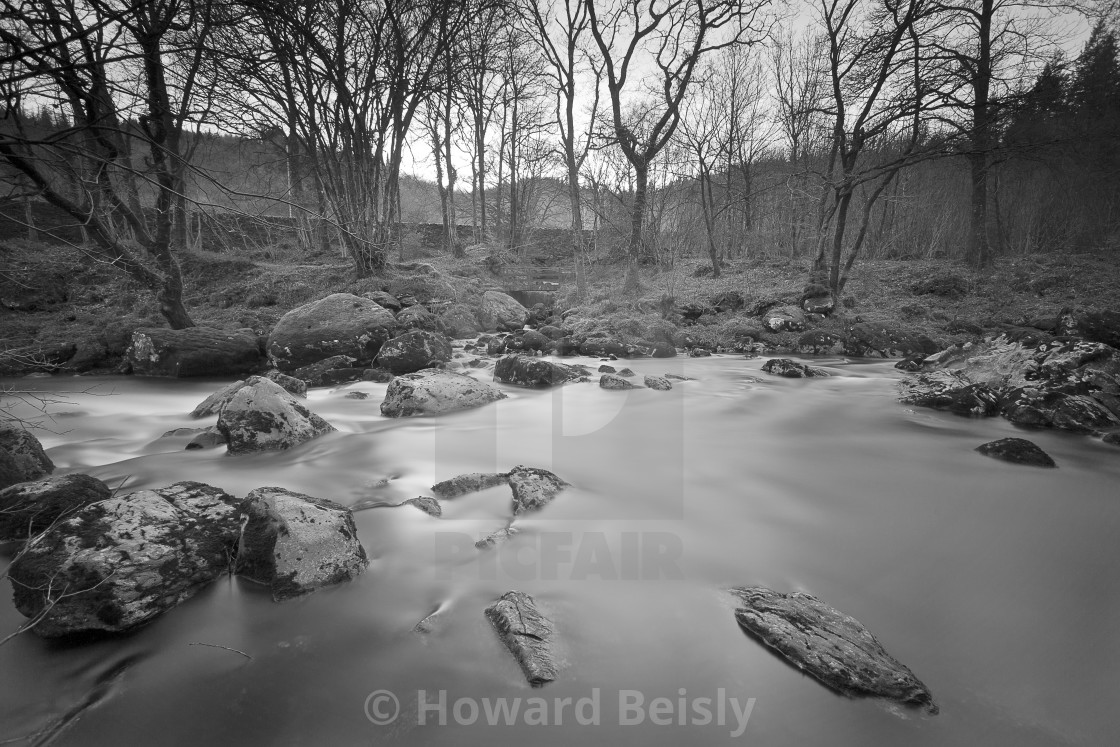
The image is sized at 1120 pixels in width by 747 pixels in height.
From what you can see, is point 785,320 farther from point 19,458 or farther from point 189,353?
point 19,458

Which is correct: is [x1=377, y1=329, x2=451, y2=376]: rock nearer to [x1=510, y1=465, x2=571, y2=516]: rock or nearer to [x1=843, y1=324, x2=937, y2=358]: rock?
[x1=510, y1=465, x2=571, y2=516]: rock

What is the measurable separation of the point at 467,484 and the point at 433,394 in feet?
7.55

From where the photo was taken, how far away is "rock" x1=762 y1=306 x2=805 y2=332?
35.2 ft

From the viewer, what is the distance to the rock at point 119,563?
1.86m

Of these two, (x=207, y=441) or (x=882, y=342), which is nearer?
(x=207, y=441)

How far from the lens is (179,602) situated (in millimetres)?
2068

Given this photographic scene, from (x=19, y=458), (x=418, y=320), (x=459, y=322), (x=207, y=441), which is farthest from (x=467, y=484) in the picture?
(x=459, y=322)

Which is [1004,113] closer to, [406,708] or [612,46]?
[612,46]

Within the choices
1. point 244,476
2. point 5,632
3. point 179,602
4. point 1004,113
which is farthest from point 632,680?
point 1004,113

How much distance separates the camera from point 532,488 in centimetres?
326

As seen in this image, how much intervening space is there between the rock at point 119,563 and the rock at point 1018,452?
5.56 metres

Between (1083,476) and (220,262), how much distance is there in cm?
1765

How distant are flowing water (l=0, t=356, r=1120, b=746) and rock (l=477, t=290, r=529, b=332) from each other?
8018 mm

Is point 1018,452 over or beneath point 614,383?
beneath
